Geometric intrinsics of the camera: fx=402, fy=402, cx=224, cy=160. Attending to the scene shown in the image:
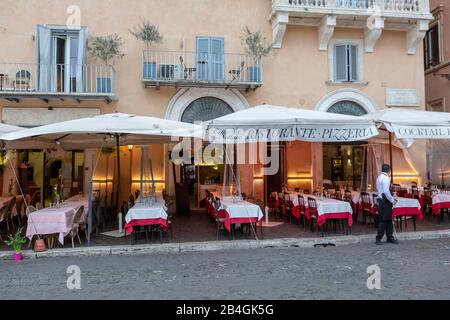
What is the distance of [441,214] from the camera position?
11.7 metres

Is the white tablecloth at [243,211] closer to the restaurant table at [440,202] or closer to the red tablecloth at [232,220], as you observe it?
the red tablecloth at [232,220]

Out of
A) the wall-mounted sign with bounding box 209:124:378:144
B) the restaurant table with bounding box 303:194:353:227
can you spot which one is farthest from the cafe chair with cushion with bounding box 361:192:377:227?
the wall-mounted sign with bounding box 209:124:378:144

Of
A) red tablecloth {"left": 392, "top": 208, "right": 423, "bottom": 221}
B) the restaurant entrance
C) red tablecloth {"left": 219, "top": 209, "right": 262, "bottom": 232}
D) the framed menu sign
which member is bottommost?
red tablecloth {"left": 219, "top": 209, "right": 262, "bottom": 232}

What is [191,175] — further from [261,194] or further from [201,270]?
[201,270]

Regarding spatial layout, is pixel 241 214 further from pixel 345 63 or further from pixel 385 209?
pixel 345 63

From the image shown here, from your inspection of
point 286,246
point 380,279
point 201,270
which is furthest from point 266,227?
point 380,279

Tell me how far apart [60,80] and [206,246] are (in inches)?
351

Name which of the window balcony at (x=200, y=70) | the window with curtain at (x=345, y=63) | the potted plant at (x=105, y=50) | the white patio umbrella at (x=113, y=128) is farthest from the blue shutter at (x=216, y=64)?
the white patio umbrella at (x=113, y=128)

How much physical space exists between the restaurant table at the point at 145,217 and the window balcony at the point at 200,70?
6.26 meters

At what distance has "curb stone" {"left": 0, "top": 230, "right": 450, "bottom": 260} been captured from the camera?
27.9 ft

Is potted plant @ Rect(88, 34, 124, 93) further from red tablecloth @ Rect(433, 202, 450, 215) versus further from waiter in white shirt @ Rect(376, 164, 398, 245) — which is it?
red tablecloth @ Rect(433, 202, 450, 215)

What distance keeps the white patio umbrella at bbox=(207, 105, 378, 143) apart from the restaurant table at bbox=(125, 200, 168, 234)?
2030mm

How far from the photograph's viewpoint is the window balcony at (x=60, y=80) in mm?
13695
